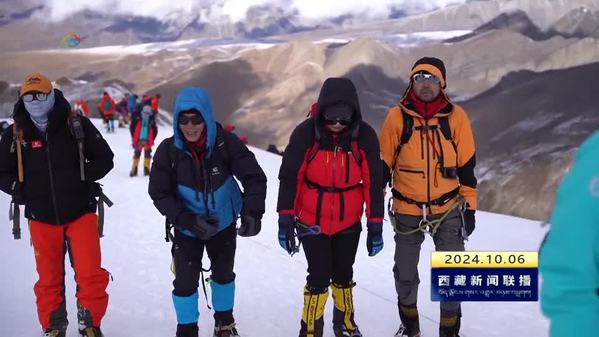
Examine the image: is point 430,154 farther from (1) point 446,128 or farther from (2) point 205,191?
(2) point 205,191

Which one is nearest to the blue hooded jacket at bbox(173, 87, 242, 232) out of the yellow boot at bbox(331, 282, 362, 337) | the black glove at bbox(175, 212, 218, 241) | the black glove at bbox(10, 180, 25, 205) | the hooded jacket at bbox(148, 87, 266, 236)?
the hooded jacket at bbox(148, 87, 266, 236)

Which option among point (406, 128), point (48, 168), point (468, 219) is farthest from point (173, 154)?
point (468, 219)

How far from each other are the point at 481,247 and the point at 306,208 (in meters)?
4.78

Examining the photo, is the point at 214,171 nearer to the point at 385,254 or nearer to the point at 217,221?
the point at 217,221

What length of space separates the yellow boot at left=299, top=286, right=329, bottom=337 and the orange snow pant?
55.4 inches

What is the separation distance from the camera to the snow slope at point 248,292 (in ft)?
13.7

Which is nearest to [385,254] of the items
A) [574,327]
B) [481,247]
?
[481,247]

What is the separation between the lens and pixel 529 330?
4176 millimetres

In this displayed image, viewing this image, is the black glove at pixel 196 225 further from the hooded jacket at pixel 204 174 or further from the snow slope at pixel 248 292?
the snow slope at pixel 248 292

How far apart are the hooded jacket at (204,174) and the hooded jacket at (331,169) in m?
0.21

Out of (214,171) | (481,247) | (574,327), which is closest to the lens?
(574,327)

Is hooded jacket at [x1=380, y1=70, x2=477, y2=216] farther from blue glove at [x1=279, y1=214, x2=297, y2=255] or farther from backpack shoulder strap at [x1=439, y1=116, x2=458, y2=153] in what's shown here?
blue glove at [x1=279, y1=214, x2=297, y2=255]

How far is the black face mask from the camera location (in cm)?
331

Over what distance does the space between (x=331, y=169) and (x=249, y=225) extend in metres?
0.63
